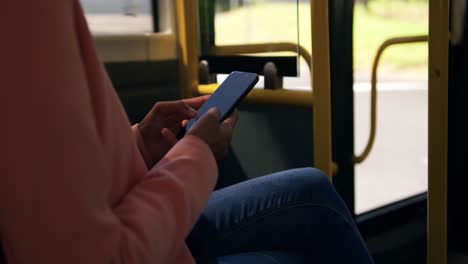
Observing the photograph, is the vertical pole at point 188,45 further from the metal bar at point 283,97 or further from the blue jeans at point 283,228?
the blue jeans at point 283,228

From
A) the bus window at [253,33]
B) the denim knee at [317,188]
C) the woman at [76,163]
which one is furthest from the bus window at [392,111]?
the woman at [76,163]

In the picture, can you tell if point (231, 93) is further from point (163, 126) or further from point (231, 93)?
point (163, 126)

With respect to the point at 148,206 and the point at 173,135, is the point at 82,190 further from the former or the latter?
the point at 173,135

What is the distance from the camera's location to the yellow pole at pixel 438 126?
1425 mm

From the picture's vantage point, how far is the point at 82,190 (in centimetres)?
55

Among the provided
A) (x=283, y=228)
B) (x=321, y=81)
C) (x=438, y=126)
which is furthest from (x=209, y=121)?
(x=438, y=126)

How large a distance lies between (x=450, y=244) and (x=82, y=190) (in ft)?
7.05

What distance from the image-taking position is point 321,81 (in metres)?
1.42

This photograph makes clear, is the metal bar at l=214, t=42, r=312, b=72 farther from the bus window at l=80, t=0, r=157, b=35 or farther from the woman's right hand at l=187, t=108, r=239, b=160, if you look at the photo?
the woman's right hand at l=187, t=108, r=239, b=160

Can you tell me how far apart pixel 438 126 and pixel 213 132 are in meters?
0.90

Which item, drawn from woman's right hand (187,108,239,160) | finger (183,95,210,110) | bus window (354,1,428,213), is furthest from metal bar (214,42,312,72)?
woman's right hand (187,108,239,160)

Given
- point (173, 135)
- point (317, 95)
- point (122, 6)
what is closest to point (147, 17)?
point (122, 6)

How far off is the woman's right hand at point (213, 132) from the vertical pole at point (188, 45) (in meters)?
1.16

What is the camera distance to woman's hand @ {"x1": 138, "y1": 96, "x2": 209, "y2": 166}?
101cm
